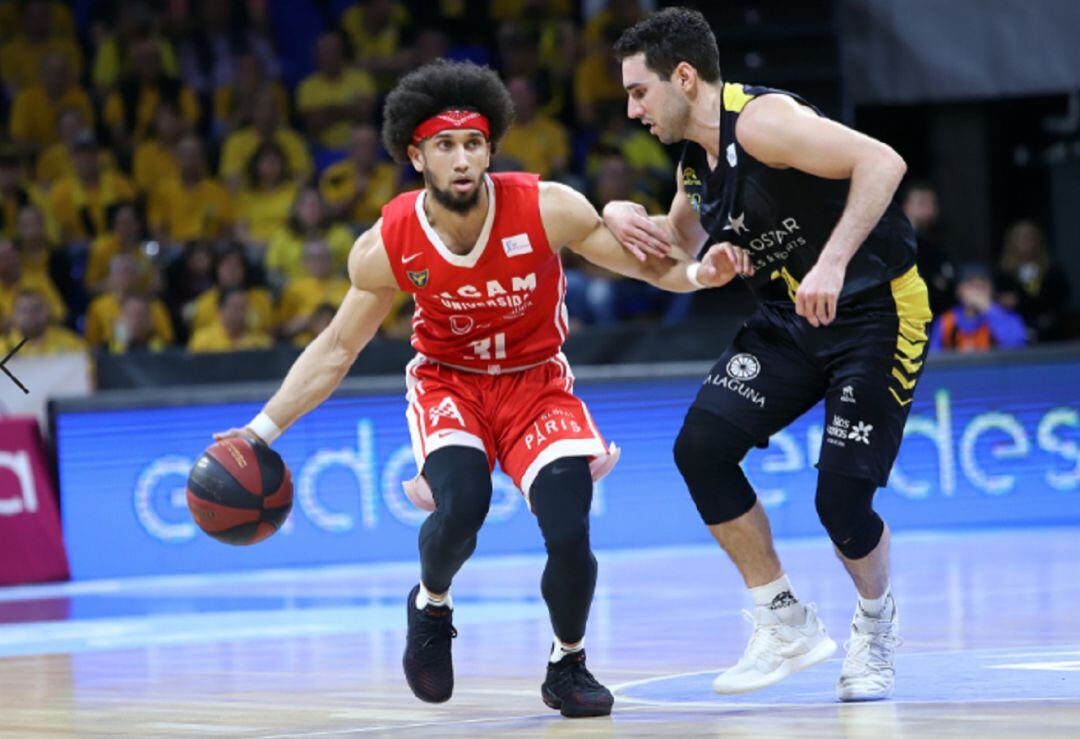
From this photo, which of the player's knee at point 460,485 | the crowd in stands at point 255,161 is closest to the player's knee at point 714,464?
the player's knee at point 460,485

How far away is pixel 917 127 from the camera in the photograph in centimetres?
1541

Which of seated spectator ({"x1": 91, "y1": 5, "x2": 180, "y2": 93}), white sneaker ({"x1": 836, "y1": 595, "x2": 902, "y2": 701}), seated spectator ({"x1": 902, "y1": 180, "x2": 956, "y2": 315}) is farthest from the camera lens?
seated spectator ({"x1": 91, "y1": 5, "x2": 180, "y2": 93})

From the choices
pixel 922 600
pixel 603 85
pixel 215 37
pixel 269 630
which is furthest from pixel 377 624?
pixel 215 37

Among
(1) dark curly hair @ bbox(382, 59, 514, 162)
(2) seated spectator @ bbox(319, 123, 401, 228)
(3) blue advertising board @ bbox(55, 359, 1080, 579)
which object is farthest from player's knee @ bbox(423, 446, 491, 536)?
(2) seated spectator @ bbox(319, 123, 401, 228)

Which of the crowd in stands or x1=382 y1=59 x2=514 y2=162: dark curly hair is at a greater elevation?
the crowd in stands

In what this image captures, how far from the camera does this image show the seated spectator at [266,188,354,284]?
1351cm

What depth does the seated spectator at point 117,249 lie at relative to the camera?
539 inches

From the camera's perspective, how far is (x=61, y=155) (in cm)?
1520

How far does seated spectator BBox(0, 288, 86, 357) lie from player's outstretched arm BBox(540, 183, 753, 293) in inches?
275

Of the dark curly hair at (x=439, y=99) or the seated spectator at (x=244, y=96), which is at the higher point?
the seated spectator at (x=244, y=96)

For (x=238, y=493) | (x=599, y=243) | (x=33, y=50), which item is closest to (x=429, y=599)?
(x=238, y=493)

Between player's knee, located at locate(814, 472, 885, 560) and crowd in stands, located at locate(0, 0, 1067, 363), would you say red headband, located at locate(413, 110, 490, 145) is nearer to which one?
player's knee, located at locate(814, 472, 885, 560)

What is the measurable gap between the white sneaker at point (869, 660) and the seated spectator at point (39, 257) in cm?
933

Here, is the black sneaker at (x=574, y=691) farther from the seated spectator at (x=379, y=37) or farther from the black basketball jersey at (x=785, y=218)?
the seated spectator at (x=379, y=37)
